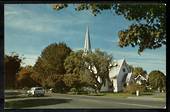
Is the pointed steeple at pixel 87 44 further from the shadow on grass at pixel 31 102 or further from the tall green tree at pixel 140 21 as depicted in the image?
the shadow on grass at pixel 31 102

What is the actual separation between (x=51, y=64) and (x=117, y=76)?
134 centimetres

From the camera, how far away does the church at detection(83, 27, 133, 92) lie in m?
8.61

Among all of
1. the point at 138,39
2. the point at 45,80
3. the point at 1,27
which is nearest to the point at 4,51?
the point at 1,27

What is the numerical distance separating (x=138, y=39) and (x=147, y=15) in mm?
531

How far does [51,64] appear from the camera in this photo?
8719 millimetres

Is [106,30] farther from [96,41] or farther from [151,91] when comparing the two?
[151,91]

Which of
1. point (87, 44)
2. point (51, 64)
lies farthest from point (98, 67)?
point (51, 64)

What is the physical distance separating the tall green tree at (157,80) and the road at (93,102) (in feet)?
0.92

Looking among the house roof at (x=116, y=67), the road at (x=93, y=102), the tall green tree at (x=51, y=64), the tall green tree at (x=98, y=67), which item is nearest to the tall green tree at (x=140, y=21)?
the house roof at (x=116, y=67)

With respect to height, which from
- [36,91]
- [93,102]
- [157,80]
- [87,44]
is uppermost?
[87,44]

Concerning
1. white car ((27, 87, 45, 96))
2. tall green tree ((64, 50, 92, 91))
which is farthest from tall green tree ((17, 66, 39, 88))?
tall green tree ((64, 50, 92, 91))

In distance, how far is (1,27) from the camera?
823 centimetres

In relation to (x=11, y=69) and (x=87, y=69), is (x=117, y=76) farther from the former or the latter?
(x=11, y=69)

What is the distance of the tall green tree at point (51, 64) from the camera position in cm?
854
